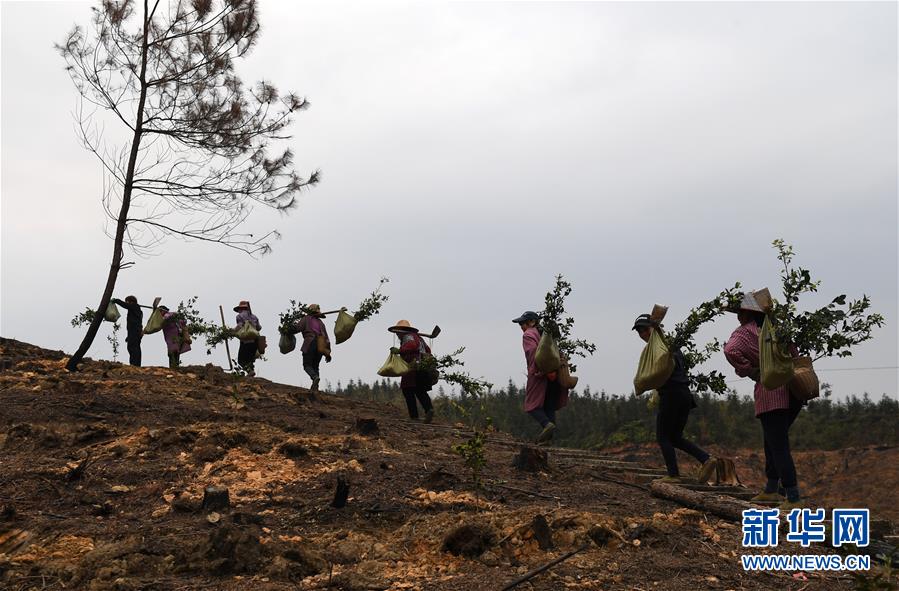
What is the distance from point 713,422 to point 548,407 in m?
14.5

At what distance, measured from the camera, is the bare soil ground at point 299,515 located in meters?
4.94

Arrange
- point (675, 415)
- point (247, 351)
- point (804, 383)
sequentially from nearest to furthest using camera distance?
1. point (804, 383)
2. point (675, 415)
3. point (247, 351)

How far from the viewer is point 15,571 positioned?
503 cm

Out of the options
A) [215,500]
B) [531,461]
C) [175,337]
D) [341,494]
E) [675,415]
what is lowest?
[215,500]

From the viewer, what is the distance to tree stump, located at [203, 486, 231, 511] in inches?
241

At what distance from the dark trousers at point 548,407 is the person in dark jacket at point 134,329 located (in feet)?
27.5

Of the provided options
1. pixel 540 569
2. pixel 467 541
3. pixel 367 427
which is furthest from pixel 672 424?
pixel 367 427

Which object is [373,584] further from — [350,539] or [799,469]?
[799,469]

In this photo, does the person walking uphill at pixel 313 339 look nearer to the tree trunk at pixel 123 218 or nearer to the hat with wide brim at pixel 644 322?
the tree trunk at pixel 123 218

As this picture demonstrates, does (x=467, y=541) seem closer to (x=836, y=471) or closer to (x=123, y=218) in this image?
(x=123, y=218)

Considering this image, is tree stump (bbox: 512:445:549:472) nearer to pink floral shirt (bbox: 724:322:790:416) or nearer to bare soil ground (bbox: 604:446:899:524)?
pink floral shirt (bbox: 724:322:790:416)

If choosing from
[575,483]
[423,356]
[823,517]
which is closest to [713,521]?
[823,517]

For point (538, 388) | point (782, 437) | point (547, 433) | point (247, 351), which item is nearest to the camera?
point (782, 437)

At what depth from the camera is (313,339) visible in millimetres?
13719
